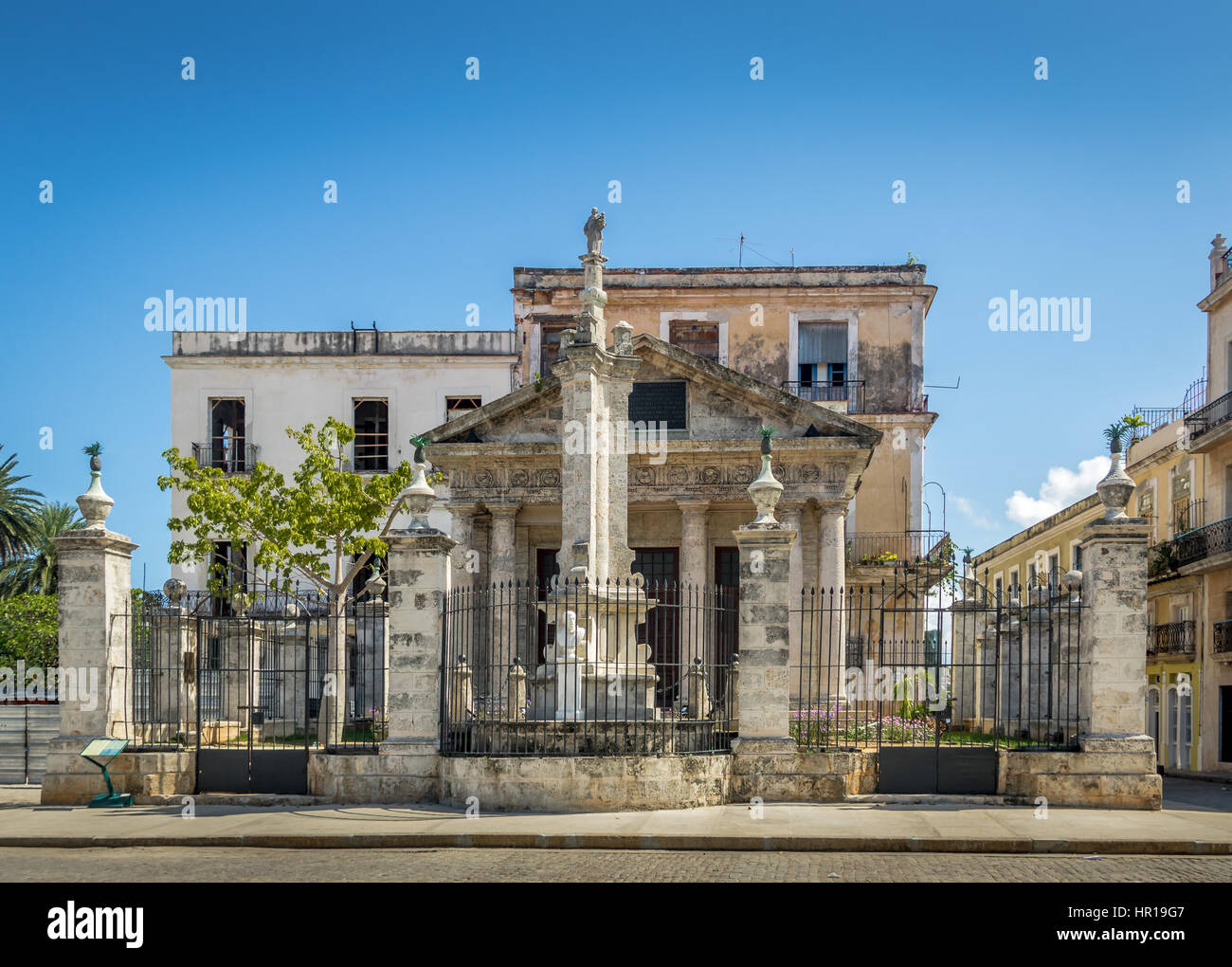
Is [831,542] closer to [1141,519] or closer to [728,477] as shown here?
[728,477]

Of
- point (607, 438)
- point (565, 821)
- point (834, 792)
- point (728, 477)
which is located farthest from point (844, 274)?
point (565, 821)

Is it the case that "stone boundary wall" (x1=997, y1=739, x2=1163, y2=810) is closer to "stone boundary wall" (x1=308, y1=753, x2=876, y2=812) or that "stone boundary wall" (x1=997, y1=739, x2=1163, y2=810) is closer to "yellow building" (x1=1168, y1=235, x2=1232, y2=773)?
"stone boundary wall" (x1=308, y1=753, x2=876, y2=812)

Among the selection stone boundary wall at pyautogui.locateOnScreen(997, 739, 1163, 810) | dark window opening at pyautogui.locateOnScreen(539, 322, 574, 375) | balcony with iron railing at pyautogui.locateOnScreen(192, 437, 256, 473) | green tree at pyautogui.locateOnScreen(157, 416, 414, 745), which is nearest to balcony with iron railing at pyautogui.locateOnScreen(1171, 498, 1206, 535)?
dark window opening at pyautogui.locateOnScreen(539, 322, 574, 375)

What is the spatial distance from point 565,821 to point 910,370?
23054 millimetres

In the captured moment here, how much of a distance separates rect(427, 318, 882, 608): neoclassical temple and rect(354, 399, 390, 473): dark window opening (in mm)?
13771

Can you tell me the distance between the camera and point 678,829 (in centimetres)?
1307

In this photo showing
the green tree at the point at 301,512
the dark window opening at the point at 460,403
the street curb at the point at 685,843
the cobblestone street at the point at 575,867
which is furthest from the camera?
the dark window opening at the point at 460,403

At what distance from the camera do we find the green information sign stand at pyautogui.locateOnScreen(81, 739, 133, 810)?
51.1 feet

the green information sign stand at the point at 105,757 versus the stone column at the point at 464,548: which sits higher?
the stone column at the point at 464,548

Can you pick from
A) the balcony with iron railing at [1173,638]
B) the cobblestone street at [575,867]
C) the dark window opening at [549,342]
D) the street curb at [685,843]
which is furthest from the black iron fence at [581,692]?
the dark window opening at [549,342]

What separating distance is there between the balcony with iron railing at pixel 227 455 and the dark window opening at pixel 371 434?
3220 mm

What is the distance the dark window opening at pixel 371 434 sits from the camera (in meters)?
40.4

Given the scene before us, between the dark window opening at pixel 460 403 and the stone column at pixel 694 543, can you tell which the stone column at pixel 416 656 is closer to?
the stone column at pixel 694 543

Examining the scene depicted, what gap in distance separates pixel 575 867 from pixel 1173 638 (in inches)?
947
